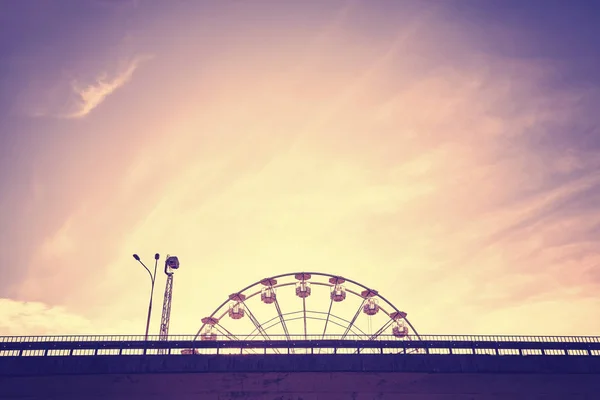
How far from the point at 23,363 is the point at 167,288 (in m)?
24.0

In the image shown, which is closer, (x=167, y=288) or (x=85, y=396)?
(x=85, y=396)

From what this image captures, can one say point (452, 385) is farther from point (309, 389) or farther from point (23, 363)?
point (23, 363)

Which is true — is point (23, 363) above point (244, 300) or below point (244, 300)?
below

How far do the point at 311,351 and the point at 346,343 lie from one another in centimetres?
249

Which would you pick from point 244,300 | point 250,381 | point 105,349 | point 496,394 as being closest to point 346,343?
point 250,381

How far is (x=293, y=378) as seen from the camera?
100.0ft

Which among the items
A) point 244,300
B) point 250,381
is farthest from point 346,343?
point 244,300

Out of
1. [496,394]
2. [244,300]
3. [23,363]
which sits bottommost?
[496,394]

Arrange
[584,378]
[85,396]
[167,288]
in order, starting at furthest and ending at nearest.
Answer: [167,288], [584,378], [85,396]

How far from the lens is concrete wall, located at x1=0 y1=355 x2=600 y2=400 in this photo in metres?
29.6

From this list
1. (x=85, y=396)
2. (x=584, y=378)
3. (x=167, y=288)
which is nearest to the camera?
(x=85, y=396)

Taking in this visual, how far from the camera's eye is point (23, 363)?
29.7m

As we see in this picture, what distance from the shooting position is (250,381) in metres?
30.5

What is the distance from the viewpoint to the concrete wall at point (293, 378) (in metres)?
29.6
